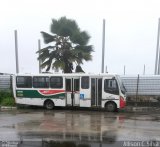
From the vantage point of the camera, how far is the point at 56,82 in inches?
675

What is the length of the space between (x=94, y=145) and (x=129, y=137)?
5.70 feet

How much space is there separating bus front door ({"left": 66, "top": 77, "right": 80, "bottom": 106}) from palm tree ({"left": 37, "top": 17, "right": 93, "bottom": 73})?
3194 millimetres

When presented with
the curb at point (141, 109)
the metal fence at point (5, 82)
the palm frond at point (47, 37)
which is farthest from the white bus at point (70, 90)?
the palm frond at point (47, 37)

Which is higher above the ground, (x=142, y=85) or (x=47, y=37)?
(x=47, y=37)

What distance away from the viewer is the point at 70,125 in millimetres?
11258

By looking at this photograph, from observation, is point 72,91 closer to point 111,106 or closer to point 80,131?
point 111,106

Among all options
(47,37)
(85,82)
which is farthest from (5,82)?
(85,82)

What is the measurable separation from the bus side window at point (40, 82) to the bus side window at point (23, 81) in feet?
1.15

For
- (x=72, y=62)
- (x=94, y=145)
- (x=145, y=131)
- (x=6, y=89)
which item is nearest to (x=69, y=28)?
(x=72, y=62)

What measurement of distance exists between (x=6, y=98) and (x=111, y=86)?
808cm

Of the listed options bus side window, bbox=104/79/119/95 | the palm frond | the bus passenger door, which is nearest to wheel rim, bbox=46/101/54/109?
the bus passenger door

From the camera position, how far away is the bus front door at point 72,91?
16641 millimetres

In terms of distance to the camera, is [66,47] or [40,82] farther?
[66,47]

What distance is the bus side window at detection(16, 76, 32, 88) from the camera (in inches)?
691
